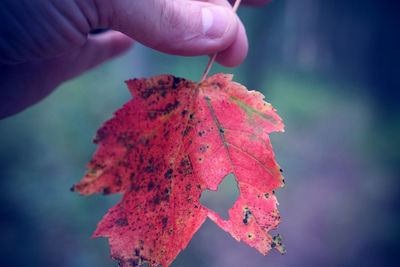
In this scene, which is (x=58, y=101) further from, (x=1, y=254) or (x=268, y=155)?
(x=268, y=155)

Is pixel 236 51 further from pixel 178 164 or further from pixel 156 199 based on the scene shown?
pixel 156 199

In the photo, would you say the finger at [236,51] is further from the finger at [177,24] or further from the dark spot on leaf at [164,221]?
the dark spot on leaf at [164,221]

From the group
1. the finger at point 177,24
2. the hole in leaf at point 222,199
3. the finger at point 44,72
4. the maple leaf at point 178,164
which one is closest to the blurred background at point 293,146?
the hole in leaf at point 222,199

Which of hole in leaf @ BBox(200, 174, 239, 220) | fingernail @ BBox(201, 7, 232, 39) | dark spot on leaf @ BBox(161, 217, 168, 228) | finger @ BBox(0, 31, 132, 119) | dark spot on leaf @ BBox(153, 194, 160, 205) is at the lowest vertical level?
dark spot on leaf @ BBox(161, 217, 168, 228)

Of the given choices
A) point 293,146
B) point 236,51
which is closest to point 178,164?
point 236,51

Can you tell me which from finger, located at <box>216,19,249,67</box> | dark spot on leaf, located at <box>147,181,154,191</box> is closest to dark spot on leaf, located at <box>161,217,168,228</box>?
dark spot on leaf, located at <box>147,181,154,191</box>

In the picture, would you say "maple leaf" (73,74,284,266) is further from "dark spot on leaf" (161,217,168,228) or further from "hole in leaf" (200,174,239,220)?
"hole in leaf" (200,174,239,220)
